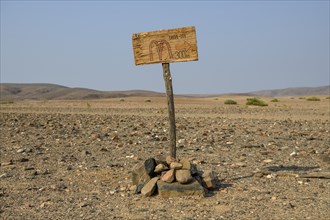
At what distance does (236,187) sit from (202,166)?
2.02 metres

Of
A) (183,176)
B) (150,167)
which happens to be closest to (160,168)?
(150,167)

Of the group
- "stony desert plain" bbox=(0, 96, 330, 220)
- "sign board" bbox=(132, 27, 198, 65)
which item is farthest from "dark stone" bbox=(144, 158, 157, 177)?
"sign board" bbox=(132, 27, 198, 65)

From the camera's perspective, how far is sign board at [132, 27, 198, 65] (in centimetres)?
840

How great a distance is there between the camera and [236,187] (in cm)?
812

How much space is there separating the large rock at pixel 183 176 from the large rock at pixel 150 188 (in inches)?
14.8

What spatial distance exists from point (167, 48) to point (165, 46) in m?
0.05

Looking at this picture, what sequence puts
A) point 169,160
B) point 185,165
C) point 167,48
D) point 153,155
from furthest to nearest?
point 153,155 → point 167,48 → point 169,160 → point 185,165

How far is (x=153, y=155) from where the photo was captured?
11.7m

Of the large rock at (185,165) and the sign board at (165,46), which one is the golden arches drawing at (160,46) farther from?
the large rock at (185,165)

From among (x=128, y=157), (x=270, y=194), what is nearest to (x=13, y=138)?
(x=128, y=157)

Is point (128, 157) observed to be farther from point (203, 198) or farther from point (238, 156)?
point (203, 198)

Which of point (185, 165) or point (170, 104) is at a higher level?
point (170, 104)

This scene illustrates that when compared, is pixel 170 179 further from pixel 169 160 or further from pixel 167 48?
pixel 167 48

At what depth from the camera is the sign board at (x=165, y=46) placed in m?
8.40
